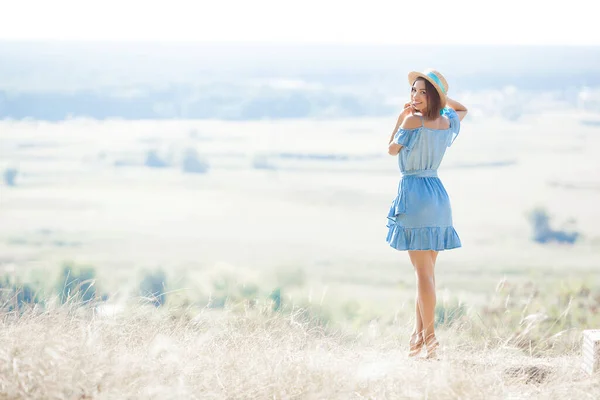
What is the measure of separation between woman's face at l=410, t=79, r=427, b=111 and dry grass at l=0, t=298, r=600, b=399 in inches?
46.3

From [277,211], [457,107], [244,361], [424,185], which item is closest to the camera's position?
[244,361]

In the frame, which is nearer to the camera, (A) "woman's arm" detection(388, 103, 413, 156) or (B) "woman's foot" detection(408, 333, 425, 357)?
(A) "woman's arm" detection(388, 103, 413, 156)

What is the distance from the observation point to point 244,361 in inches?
144

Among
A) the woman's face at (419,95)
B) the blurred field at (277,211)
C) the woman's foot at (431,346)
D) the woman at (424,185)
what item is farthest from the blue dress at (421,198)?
the blurred field at (277,211)

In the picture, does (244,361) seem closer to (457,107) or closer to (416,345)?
(416,345)

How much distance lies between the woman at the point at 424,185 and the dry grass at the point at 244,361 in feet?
1.45

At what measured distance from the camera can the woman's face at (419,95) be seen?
382 centimetres

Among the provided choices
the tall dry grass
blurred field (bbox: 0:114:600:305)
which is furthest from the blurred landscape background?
the tall dry grass

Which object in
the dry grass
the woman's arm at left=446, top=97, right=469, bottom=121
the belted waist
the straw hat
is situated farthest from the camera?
the woman's arm at left=446, top=97, right=469, bottom=121

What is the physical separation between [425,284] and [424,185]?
0.48m

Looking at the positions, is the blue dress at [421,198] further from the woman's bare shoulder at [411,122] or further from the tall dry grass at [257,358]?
the tall dry grass at [257,358]

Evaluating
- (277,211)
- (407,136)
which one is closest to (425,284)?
(407,136)

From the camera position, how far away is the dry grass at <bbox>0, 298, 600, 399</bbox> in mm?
3248

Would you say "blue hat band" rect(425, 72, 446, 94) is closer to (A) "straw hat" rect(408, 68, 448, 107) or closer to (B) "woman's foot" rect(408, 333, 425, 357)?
(A) "straw hat" rect(408, 68, 448, 107)
